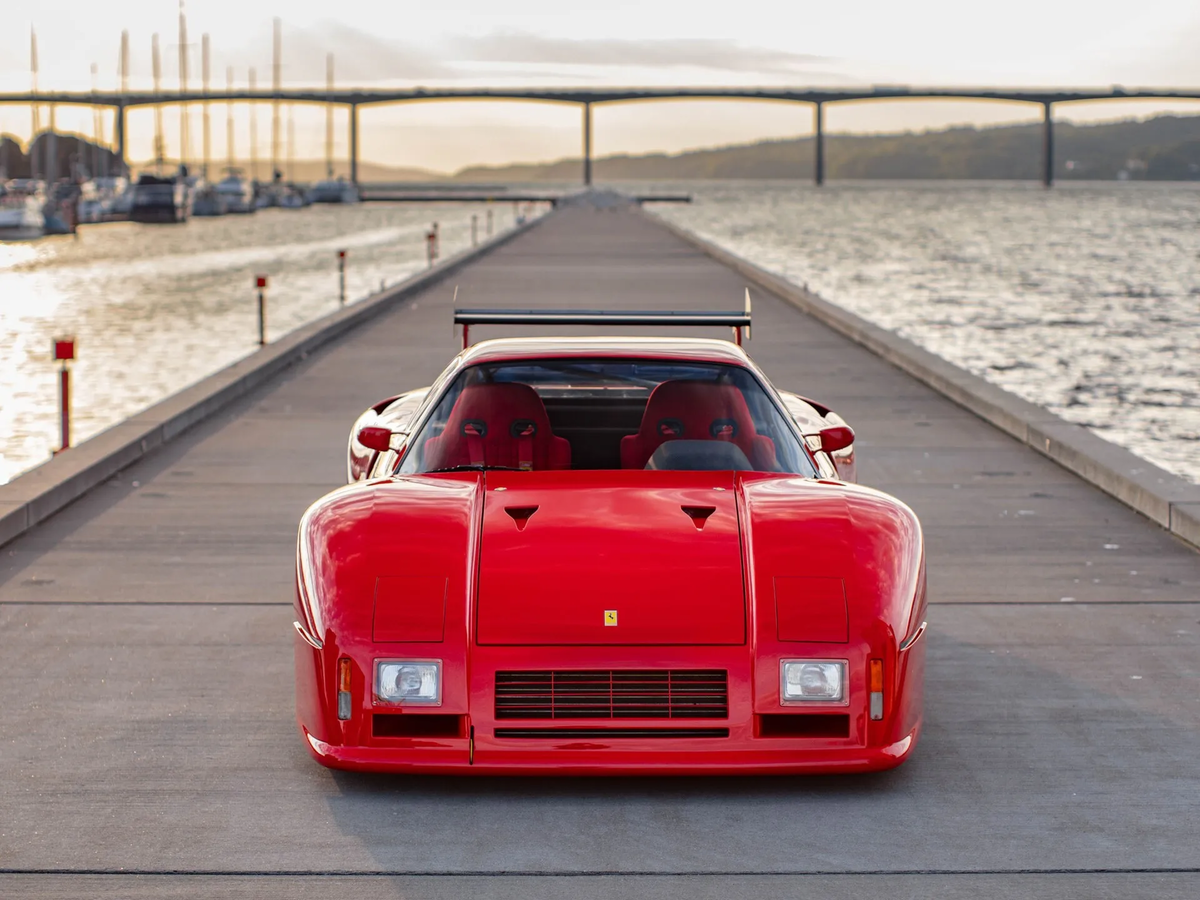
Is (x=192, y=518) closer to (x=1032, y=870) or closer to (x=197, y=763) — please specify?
(x=197, y=763)

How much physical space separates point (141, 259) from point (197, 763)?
184ft

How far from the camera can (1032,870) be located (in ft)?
15.5

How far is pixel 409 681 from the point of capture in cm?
512

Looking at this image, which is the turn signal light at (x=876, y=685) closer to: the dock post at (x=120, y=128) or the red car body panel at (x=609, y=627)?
the red car body panel at (x=609, y=627)

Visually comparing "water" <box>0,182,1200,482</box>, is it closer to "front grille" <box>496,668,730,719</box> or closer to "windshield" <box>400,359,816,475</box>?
"windshield" <box>400,359,816,475</box>

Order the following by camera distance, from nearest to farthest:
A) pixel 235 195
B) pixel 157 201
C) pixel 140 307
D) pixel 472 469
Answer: pixel 472 469, pixel 140 307, pixel 157 201, pixel 235 195

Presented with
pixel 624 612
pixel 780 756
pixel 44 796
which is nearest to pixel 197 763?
pixel 44 796

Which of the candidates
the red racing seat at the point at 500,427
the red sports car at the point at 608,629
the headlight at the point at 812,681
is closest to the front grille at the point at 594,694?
the red sports car at the point at 608,629

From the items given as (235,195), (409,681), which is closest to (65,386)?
(409,681)

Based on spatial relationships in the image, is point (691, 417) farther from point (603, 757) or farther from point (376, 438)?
point (603, 757)

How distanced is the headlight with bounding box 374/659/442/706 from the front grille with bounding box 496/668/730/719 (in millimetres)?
182

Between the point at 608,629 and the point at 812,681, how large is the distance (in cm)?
61

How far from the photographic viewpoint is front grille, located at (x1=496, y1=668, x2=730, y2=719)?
5094 millimetres

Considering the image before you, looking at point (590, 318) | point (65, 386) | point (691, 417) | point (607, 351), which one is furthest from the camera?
point (65, 386)
